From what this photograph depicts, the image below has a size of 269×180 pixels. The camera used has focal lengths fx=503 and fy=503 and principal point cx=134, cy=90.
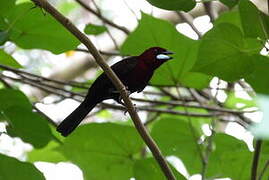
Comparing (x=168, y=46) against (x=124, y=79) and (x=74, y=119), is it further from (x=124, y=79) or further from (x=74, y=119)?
(x=74, y=119)

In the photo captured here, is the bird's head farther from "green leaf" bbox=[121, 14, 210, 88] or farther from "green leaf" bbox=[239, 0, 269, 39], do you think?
"green leaf" bbox=[239, 0, 269, 39]

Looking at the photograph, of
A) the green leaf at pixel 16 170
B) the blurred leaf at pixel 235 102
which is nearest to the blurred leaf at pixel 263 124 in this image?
the green leaf at pixel 16 170

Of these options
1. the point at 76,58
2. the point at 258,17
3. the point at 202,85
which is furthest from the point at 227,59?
the point at 76,58

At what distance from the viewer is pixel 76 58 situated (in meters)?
4.85

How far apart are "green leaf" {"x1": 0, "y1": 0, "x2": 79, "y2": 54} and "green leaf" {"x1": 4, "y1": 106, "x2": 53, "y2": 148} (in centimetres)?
29

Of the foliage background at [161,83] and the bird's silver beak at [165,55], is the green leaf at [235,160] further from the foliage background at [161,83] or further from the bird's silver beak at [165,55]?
the bird's silver beak at [165,55]

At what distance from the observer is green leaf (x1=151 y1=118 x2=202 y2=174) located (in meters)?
2.43

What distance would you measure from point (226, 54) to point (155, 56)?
117 cm

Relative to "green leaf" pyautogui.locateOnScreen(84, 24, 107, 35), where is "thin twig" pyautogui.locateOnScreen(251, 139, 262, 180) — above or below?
below

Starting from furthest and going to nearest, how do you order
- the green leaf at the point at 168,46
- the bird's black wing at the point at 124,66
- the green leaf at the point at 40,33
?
the bird's black wing at the point at 124,66 → the green leaf at the point at 168,46 → the green leaf at the point at 40,33

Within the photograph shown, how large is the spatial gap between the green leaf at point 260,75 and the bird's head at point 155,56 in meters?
0.97

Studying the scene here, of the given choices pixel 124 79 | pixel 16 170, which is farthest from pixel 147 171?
pixel 124 79

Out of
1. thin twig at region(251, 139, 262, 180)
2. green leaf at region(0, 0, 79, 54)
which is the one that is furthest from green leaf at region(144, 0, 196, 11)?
green leaf at region(0, 0, 79, 54)

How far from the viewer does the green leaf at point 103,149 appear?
2234 millimetres
